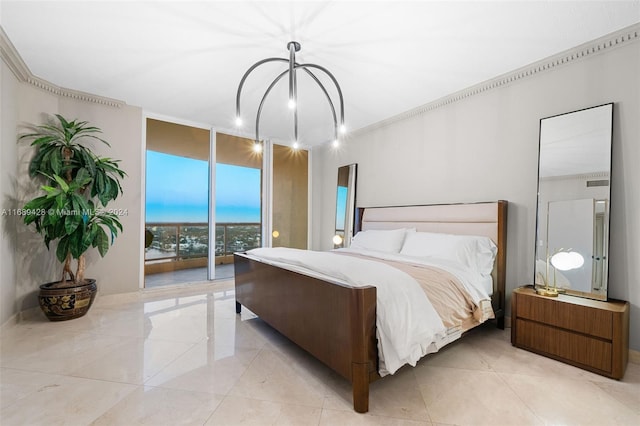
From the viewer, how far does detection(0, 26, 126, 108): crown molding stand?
2.50 metres

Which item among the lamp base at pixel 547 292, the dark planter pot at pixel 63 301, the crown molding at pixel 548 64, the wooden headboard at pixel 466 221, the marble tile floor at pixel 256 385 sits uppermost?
the crown molding at pixel 548 64

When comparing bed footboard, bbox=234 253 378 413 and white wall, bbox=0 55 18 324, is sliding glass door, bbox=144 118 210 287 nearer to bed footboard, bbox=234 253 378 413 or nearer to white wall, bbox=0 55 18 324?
white wall, bbox=0 55 18 324

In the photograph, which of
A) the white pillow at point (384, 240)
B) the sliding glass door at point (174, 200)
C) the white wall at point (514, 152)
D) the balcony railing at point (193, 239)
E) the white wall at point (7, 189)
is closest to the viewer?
the white wall at point (514, 152)

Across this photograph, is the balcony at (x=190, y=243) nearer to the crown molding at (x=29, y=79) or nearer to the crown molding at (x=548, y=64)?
the crown molding at (x=29, y=79)

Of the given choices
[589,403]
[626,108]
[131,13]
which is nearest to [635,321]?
[589,403]

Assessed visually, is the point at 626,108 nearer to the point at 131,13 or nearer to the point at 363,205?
the point at 363,205

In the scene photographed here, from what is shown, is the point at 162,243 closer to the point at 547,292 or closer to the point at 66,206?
the point at 66,206

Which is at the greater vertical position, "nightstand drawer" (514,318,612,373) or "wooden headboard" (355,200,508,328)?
"wooden headboard" (355,200,508,328)

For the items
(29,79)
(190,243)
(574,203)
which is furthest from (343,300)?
(29,79)

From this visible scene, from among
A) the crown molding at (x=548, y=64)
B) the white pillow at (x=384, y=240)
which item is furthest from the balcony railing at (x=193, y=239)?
the crown molding at (x=548, y=64)

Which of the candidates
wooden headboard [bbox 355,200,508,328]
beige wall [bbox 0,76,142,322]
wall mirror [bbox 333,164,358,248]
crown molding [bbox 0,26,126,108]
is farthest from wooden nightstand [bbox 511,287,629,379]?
crown molding [bbox 0,26,126,108]

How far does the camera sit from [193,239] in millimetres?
4836

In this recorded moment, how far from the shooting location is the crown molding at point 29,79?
2498 millimetres

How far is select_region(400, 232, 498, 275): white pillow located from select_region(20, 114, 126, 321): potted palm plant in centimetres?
374
